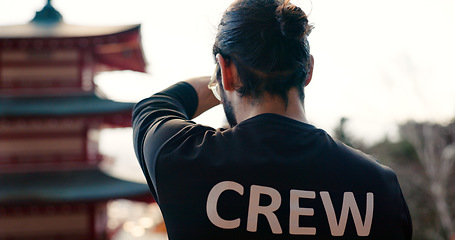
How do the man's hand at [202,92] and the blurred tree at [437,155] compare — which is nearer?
the man's hand at [202,92]

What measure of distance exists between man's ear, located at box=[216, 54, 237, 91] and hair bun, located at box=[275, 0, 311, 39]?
4.4 inches

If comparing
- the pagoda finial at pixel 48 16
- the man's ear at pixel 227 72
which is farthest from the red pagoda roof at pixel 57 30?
the man's ear at pixel 227 72

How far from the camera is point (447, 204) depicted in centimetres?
1207

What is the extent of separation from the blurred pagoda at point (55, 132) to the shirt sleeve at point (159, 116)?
454 cm

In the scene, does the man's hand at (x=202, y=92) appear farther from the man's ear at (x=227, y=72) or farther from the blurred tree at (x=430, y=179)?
the blurred tree at (x=430, y=179)

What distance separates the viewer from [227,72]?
2.29 feet

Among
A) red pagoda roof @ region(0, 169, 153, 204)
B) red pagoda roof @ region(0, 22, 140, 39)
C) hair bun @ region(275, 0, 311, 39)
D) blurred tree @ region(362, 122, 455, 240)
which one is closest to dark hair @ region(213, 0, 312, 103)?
hair bun @ region(275, 0, 311, 39)

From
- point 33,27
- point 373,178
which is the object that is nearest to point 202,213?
point 373,178

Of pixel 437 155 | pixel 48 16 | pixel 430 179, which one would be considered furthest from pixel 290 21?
pixel 437 155

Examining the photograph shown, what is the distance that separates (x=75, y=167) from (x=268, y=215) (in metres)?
5.38

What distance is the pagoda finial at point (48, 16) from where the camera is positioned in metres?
6.52

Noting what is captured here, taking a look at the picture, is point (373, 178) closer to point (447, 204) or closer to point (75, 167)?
point (75, 167)

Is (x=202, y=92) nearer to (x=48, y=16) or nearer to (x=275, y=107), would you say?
(x=275, y=107)

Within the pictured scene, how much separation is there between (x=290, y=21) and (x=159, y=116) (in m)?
0.31
